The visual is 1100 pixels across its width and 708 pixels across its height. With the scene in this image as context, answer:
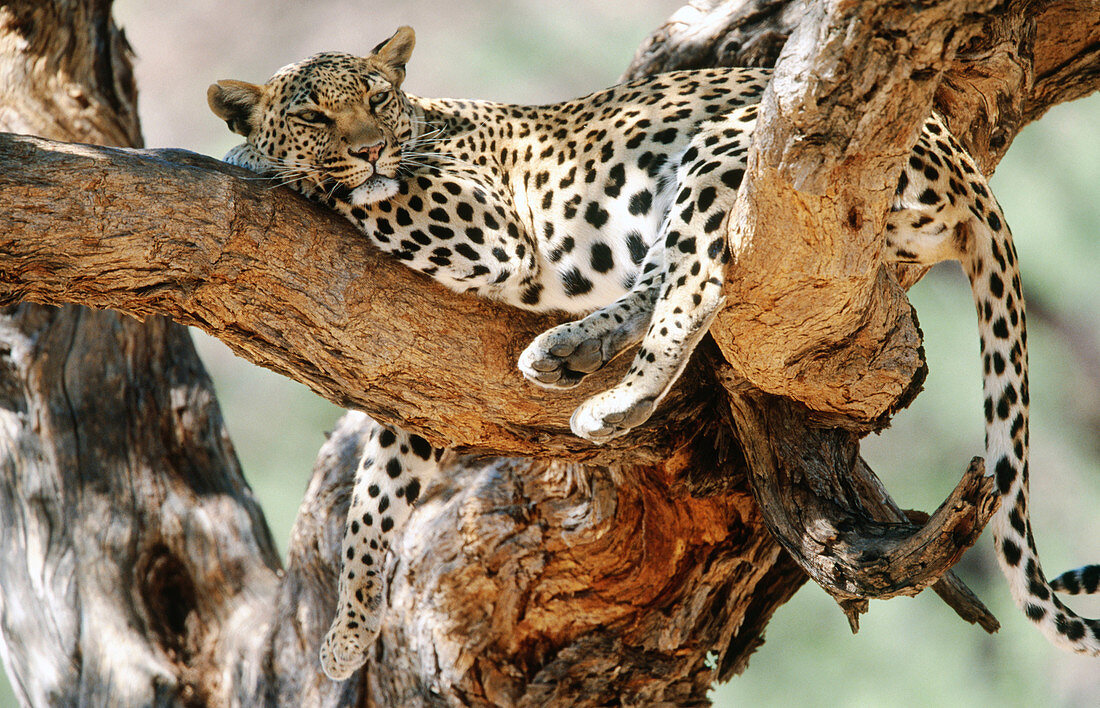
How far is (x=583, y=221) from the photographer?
10.3 ft

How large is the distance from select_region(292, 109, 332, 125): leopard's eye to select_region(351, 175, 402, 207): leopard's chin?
282mm

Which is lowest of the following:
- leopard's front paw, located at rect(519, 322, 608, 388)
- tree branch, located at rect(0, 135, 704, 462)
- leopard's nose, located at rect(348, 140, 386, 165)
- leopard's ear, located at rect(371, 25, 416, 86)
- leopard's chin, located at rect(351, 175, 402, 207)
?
leopard's front paw, located at rect(519, 322, 608, 388)

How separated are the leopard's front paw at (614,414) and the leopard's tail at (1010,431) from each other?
102 cm

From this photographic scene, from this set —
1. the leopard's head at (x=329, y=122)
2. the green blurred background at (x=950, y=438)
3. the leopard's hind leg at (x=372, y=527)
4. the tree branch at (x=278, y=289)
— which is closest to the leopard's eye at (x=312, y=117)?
the leopard's head at (x=329, y=122)

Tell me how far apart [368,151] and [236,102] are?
55cm

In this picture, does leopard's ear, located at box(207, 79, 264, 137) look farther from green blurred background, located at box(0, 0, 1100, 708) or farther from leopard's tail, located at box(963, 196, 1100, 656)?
green blurred background, located at box(0, 0, 1100, 708)

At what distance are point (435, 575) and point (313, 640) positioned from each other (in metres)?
0.88

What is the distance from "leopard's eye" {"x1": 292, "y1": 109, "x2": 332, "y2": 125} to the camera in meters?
3.16

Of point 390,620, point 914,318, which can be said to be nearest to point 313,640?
point 390,620

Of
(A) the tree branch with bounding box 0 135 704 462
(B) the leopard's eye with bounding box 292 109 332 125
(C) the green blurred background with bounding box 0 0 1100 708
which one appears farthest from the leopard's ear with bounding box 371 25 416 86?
(C) the green blurred background with bounding box 0 0 1100 708

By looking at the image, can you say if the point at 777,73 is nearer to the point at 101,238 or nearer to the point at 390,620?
the point at 101,238

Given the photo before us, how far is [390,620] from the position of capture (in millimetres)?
4000

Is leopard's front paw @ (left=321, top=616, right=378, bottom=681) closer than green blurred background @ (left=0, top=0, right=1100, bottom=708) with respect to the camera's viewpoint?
Yes

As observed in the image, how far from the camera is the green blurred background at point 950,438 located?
630 cm
